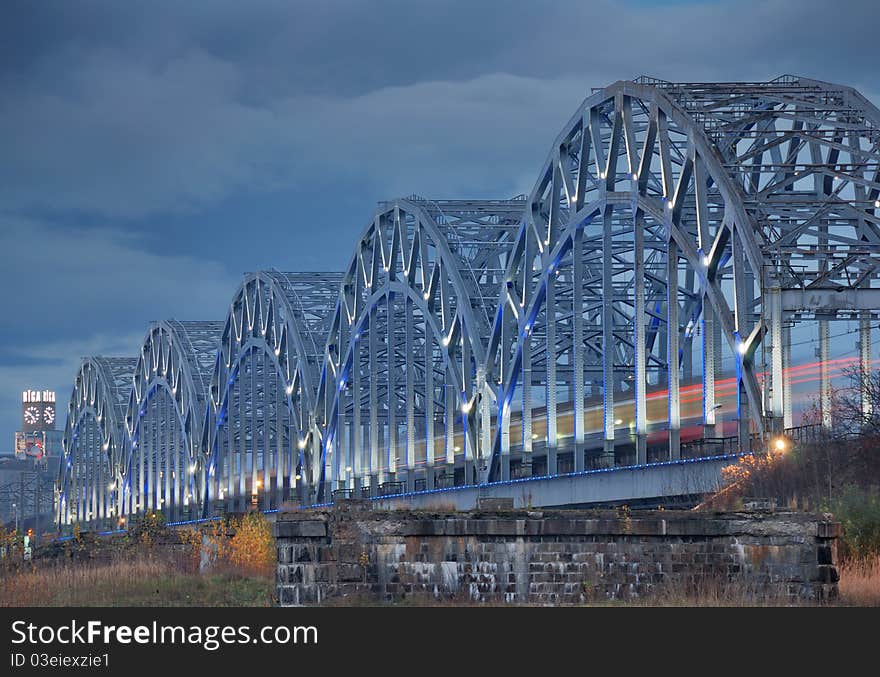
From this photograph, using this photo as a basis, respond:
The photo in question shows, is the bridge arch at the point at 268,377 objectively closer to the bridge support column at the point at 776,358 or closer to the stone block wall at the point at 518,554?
the bridge support column at the point at 776,358

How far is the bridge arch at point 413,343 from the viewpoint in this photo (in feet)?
352

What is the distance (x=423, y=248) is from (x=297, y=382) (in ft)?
133

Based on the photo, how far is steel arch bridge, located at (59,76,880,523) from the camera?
2800 inches

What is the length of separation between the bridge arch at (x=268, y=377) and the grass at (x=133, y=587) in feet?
293

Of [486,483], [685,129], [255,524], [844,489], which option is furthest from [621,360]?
[844,489]

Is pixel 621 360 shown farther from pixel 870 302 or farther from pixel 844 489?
pixel 844 489

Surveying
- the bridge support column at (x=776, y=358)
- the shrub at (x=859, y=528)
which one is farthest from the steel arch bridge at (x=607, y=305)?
the shrub at (x=859, y=528)

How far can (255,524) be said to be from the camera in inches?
2660

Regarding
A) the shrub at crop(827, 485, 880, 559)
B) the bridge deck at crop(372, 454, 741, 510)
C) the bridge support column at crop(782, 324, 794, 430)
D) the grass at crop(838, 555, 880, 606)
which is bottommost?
the grass at crop(838, 555, 880, 606)

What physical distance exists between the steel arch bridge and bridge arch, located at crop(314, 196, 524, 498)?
0.21 meters

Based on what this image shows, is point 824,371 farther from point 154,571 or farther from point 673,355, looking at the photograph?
point 154,571

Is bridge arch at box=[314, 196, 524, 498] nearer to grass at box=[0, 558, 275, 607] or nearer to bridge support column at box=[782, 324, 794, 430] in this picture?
bridge support column at box=[782, 324, 794, 430]

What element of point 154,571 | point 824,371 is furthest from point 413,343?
point 154,571

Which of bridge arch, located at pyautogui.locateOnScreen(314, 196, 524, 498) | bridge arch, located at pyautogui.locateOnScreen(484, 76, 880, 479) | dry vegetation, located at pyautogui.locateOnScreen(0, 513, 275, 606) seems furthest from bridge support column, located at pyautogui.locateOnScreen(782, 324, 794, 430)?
bridge arch, located at pyautogui.locateOnScreen(314, 196, 524, 498)
